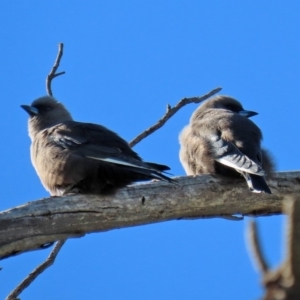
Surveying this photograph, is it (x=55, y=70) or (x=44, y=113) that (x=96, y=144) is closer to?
(x=55, y=70)

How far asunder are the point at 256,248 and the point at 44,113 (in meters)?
5.90

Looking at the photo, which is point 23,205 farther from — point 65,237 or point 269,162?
point 269,162

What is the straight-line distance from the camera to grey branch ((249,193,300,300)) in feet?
2.57

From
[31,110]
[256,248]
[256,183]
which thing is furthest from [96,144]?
[256,248]

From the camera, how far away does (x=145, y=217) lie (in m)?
4.17

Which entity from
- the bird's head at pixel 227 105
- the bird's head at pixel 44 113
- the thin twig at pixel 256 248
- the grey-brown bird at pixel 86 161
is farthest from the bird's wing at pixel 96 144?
the thin twig at pixel 256 248

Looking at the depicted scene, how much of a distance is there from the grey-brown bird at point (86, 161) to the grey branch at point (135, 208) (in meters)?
0.15

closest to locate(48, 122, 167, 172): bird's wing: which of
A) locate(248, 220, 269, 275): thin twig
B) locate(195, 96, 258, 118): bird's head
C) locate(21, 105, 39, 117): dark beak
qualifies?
locate(21, 105, 39, 117): dark beak

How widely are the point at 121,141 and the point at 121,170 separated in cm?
54

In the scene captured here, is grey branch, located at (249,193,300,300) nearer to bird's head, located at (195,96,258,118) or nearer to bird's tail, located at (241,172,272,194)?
bird's tail, located at (241,172,272,194)

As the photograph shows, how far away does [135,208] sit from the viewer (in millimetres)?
4113

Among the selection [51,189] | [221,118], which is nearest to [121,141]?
[51,189]

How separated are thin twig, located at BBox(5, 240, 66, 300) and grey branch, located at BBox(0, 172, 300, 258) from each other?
371 mm

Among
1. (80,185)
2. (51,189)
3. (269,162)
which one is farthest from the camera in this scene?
(269,162)
